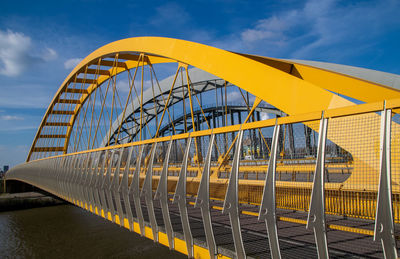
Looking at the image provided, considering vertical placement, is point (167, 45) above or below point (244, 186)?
above

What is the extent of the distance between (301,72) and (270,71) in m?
2.12

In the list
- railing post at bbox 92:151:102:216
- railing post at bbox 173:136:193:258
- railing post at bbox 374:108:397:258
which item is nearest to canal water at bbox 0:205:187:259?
railing post at bbox 92:151:102:216

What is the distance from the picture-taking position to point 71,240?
58.5 ft

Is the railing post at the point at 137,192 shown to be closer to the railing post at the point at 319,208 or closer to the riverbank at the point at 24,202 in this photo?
the railing post at the point at 319,208

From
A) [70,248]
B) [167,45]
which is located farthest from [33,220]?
[167,45]

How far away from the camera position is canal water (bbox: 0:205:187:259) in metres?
14.8

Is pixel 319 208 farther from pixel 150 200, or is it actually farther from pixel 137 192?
pixel 137 192

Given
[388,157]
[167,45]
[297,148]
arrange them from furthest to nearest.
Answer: [167,45]
[297,148]
[388,157]

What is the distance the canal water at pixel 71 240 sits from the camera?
48.6 feet

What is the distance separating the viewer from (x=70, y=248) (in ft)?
53.2

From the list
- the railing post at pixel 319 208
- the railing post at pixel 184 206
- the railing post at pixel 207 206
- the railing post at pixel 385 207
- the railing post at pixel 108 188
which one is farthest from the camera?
the railing post at pixel 108 188

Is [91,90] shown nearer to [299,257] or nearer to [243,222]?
[243,222]

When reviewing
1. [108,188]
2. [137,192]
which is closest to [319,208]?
[137,192]

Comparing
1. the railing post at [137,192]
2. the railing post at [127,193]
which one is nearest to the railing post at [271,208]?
the railing post at [137,192]
